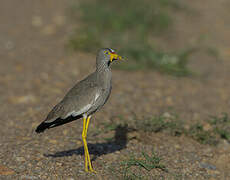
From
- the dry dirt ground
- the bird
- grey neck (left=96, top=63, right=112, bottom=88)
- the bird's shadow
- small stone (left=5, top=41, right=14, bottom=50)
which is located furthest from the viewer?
small stone (left=5, top=41, right=14, bottom=50)

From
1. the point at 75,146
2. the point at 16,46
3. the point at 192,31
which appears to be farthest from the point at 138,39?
the point at 75,146

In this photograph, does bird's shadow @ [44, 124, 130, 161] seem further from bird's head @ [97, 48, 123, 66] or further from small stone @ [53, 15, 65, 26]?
small stone @ [53, 15, 65, 26]

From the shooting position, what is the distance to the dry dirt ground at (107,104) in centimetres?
461

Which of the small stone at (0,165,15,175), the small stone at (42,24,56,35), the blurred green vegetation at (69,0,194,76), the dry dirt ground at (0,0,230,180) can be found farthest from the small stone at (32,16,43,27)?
the small stone at (0,165,15,175)

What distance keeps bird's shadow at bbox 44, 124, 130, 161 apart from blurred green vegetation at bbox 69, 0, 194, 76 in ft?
9.91

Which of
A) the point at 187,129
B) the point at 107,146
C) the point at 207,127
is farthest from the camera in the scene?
the point at 207,127

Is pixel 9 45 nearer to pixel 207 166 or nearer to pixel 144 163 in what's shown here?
pixel 144 163

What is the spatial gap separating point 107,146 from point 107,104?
1.76m

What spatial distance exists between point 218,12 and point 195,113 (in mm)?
6444

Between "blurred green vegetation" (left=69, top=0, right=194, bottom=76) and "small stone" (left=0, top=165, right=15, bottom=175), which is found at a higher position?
"blurred green vegetation" (left=69, top=0, right=194, bottom=76)

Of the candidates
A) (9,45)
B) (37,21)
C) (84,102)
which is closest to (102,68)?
(84,102)

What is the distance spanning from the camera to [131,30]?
1013 cm

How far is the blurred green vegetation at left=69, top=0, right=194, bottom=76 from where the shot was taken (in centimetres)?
870

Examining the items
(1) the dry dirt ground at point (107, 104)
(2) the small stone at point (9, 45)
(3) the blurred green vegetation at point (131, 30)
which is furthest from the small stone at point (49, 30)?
(2) the small stone at point (9, 45)
